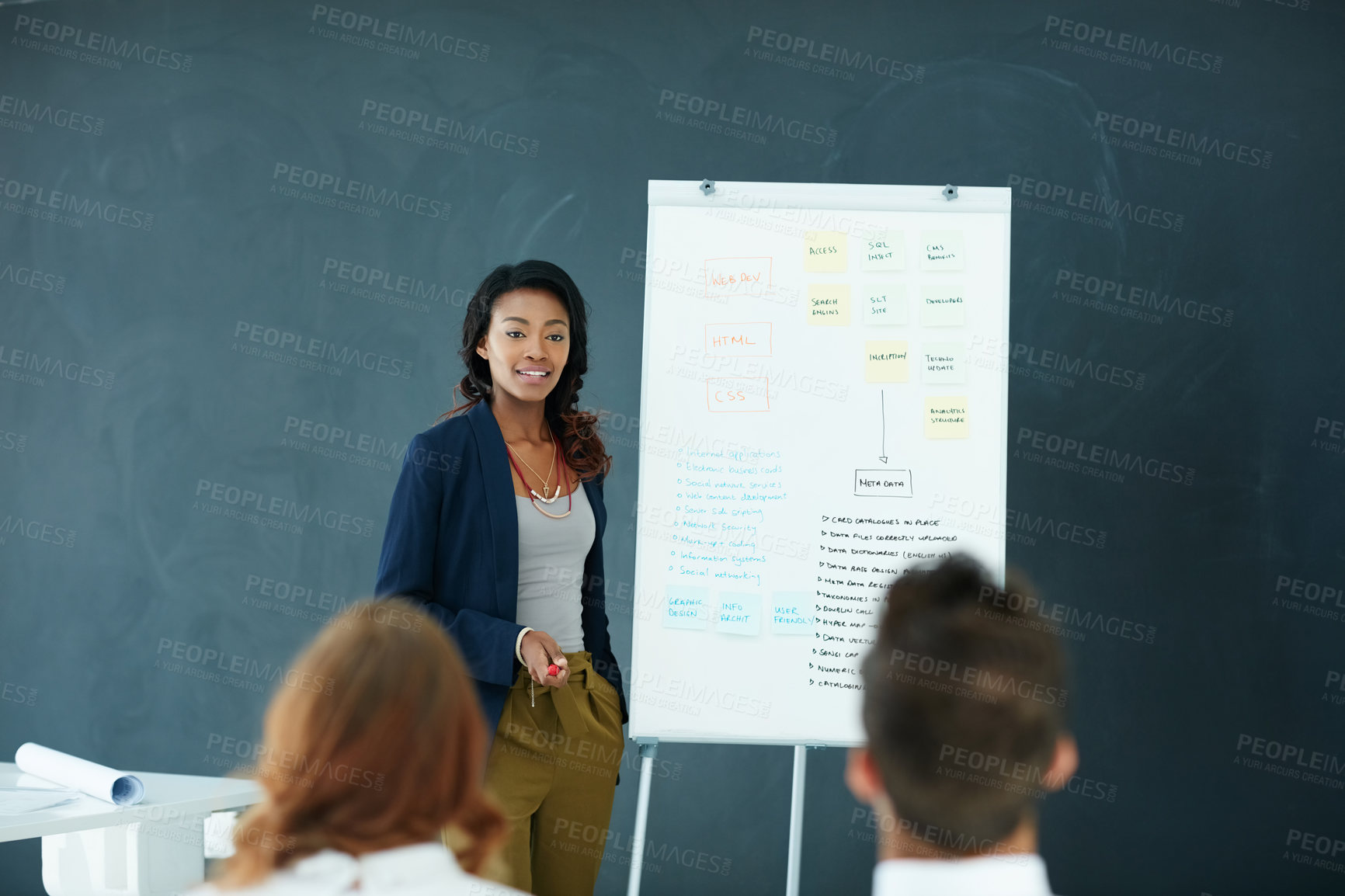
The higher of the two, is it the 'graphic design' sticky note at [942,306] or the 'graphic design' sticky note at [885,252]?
the 'graphic design' sticky note at [885,252]

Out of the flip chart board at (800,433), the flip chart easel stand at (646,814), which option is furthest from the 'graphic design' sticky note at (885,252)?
the flip chart easel stand at (646,814)

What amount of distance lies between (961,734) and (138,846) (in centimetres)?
161

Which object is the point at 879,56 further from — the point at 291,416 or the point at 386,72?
the point at 291,416

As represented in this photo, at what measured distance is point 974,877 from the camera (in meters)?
0.85

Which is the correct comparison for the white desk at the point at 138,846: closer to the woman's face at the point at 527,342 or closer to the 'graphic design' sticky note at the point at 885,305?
the woman's face at the point at 527,342

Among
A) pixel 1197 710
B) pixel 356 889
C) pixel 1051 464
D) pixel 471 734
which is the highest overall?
pixel 1051 464

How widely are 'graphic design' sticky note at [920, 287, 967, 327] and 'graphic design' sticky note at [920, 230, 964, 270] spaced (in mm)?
54

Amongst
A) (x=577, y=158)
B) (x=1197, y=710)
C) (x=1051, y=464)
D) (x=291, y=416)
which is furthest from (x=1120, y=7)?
(x=291, y=416)

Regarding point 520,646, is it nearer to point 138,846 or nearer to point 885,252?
point 138,846

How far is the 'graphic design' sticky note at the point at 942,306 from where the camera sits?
2.35 m

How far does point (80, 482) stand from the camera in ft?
11.3

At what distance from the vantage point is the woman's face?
82.3 inches

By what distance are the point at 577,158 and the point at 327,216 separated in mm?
843

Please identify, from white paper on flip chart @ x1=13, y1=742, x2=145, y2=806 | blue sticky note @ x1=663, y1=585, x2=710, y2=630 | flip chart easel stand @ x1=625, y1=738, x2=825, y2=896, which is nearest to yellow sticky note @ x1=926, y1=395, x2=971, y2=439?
blue sticky note @ x1=663, y1=585, x2=710, y2=630
